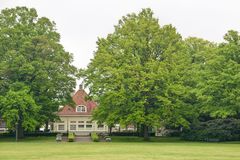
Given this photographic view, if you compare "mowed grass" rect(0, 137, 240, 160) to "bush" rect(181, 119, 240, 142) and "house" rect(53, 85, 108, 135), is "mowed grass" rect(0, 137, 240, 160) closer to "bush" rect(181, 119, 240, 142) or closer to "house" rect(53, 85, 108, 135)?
"bush" rect(181, 119, 240, 142)

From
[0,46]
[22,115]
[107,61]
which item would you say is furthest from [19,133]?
[107,61]

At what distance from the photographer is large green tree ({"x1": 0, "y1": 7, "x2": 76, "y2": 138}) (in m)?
54.8

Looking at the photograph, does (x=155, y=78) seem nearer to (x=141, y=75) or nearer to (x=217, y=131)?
(x=141, y=75)

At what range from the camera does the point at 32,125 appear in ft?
172

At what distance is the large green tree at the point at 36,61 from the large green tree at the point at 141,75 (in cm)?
369

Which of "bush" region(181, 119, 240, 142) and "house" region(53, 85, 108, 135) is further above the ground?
"house" region(53, 85, 108, 135)

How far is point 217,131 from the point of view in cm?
5350

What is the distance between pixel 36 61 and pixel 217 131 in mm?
24244

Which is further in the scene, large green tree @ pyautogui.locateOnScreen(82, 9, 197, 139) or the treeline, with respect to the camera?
large green tree @ pyautogui.locateOnScreen(82, 9, 197, 139)

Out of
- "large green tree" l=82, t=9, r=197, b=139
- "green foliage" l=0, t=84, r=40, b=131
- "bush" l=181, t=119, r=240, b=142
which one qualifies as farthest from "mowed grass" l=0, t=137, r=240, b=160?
"bush" l=181, t=119, r=240, b=142

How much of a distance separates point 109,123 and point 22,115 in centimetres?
1054

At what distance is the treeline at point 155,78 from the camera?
50.7 m

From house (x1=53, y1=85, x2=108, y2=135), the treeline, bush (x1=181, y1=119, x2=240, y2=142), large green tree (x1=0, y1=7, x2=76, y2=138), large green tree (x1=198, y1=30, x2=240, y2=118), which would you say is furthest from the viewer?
house (x1=53, y1=85, x2=108, y2=135)

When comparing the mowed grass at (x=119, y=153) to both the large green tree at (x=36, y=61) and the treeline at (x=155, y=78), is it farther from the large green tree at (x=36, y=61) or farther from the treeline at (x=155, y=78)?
the large green tree at (x=36, y=61)
